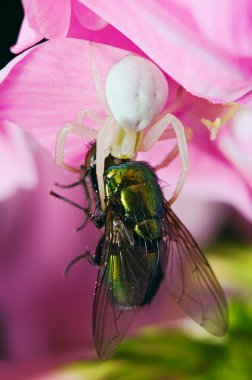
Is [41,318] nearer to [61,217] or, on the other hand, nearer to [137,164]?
[61,217]

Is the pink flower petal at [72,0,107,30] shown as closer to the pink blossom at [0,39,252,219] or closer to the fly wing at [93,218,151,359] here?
the pink blossom at [0,39,252,219]

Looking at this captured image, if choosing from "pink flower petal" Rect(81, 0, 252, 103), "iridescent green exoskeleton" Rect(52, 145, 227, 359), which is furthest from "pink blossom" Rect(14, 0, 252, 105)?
"iridescent green exoskeleton" Rect(52, 145, 227, 359)

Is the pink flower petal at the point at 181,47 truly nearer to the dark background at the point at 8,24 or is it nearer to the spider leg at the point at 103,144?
the spider leg at the point at 103,144

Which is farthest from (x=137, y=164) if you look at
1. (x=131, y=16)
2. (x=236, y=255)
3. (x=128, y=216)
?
(x=236, y=255)

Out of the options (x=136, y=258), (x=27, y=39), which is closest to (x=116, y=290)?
(x=136, y=258)

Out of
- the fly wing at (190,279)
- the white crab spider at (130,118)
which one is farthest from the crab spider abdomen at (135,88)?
the fly wing at (190,279)

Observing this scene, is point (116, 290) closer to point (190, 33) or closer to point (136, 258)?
point (136, 258)
